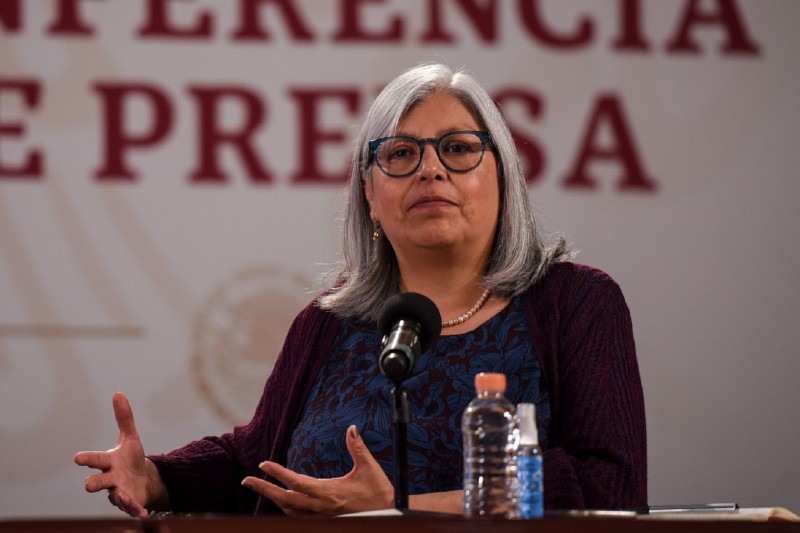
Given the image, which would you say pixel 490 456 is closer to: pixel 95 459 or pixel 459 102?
pixel 95 459

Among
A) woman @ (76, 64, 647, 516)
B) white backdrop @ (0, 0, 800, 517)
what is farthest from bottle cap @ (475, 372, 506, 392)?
white backdrop @ (0, 0, 800, 517)

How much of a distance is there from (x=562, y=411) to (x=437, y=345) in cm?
29

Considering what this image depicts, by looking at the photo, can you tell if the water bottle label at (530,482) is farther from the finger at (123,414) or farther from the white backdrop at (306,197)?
the white backdrop at (306,197)

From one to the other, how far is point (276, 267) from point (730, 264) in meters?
1.41

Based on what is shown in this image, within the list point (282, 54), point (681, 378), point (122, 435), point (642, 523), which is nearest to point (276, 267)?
point (282, 54)

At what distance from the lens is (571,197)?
3.85 m

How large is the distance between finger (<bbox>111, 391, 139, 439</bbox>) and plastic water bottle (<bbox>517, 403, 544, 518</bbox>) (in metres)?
0.85

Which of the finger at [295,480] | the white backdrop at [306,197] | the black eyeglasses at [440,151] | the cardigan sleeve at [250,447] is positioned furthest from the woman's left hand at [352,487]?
the white backdrop at [306,197]

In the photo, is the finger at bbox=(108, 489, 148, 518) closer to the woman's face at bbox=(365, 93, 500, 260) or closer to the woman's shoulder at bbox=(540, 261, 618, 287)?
the woman's face at bbox=(365, 93, 500, 260)

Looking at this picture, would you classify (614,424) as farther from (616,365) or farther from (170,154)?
(170,154)

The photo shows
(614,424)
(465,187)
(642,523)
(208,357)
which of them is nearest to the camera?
(642,523)

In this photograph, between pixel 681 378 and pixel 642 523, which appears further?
pixel 681 378

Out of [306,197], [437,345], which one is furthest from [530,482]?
[306,197]

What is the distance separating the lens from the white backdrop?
147 inches
